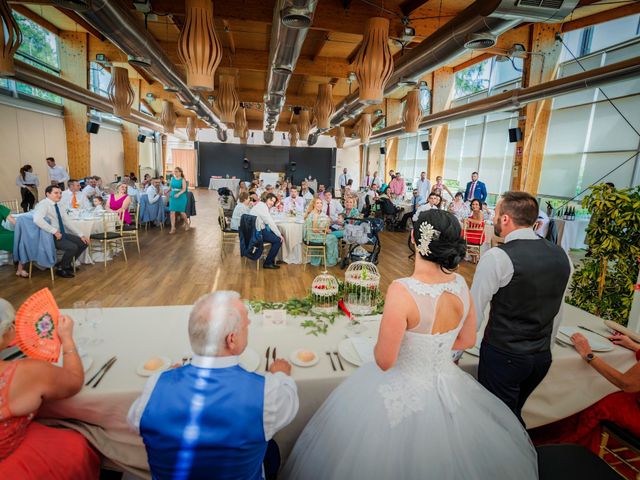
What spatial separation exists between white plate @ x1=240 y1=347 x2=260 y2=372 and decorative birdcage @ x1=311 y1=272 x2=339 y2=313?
0.63 metres

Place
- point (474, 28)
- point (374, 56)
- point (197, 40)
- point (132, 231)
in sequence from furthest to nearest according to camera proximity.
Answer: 1. point (132, 231)
2. point (374, 56)
3. point (197, 40)
4. point (474, 28)

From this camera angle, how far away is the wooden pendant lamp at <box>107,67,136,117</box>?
25.2 feet

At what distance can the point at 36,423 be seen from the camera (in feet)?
4.53

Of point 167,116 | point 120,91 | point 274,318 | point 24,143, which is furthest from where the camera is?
point 167,116

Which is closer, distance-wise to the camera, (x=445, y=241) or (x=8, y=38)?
(x=445, y=241)

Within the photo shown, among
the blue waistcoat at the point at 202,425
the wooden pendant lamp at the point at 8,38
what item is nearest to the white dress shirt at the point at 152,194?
the wooden pendant lamp at the point at 8,38

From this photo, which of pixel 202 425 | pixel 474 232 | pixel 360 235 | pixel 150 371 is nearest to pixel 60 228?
pixel 360 235

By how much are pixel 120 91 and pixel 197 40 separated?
4313mm

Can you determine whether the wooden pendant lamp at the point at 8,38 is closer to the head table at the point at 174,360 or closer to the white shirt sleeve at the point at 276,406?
the head table at the point at 174,360

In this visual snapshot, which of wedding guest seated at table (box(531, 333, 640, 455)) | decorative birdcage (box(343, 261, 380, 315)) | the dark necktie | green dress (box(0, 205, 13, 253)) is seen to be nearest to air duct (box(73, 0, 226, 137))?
the dark necktie

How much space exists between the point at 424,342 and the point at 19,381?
55.9 inches

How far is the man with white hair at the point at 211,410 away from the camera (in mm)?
1047

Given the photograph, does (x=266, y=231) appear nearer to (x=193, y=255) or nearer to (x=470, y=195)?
(x=193, y=255)

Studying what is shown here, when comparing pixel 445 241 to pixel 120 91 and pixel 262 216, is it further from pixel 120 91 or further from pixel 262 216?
pixel 120 91
